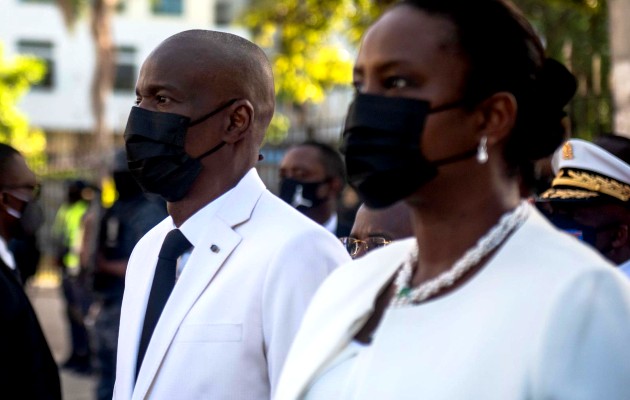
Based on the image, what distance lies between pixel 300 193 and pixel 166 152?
10.6ft

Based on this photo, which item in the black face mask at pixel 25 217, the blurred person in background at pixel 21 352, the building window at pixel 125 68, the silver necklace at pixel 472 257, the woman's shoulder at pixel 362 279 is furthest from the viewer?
the building window at pixel 125 68

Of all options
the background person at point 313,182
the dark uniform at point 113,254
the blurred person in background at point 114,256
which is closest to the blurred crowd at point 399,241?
the background person at point 313,182

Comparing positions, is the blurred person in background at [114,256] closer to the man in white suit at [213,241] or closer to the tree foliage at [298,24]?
the man in white suit at [213,241]

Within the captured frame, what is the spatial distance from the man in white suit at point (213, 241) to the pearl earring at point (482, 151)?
1.07 metres

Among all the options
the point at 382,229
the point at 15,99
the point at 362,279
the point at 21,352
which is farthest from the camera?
the point at 15,99

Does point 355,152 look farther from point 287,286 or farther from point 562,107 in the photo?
point 287,286

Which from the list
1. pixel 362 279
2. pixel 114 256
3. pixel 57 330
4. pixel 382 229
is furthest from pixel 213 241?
pixel 57 330

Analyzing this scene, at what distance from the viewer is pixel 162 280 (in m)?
3.37

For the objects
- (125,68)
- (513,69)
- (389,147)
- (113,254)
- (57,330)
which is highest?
(513,69)

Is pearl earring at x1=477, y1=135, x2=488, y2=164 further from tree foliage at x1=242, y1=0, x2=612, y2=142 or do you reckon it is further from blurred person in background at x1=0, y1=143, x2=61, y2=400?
tree foliage at x1=242, y1=0, x2=612, y2=142

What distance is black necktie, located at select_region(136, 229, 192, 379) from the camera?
10.7 feet

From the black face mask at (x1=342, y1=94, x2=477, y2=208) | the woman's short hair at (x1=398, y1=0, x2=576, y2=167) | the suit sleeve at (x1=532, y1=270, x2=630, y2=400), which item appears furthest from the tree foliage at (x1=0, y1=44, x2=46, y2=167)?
the suit sleeve at (x1=532, y1=270, x2=630, y2=400)

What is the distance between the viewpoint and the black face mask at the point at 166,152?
11.3 feet

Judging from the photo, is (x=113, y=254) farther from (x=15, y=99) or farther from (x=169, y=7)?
(x=169, y=7)
